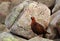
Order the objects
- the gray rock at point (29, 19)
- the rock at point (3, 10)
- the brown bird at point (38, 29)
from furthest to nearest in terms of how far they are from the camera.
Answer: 1. the rock at point (3, 10)
2. the gray rock at point (29, 19)
3. the brown bird at point (38, 29)

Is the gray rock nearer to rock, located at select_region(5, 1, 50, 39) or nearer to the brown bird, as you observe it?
rock, located at select_region(5, 1, 50, 39)

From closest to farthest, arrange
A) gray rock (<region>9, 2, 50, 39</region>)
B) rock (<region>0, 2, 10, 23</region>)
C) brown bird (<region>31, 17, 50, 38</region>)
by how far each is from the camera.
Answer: brown bird (<region>31, 17, 50, 38</region>), gray rock (<region>9, 2, 50, 39</region>), rock (<region>0, 2, 10, 23</region>)

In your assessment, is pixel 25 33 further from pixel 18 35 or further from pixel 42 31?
pixel 42 31

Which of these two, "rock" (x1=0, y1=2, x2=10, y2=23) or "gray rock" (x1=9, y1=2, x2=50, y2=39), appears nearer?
"gray rock" (x1=9, y1=2, x2=50, y2=39)

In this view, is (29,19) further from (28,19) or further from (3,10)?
(3,10)

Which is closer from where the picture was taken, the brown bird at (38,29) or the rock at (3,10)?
the brown bird at (38,29)

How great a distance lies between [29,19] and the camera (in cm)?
414

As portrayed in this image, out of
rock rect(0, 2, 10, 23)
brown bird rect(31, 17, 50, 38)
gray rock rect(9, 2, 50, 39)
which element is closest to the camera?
brown bird rect(31, 17, 50, 38)

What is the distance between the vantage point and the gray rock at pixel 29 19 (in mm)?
3992

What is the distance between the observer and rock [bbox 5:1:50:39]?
4.00 meters

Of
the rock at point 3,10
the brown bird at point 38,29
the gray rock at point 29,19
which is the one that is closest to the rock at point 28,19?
the gray rock at point 29,19

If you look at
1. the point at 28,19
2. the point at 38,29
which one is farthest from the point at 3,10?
Answer: the point at 38,29

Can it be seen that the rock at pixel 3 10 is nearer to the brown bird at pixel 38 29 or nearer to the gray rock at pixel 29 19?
the gray rock at pixel 29 19

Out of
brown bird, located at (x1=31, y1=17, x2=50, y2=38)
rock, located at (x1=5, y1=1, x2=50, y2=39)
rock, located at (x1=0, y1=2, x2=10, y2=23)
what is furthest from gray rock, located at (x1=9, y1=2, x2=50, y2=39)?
rock, located at (x1=0, y1=2, x2=10, y2=23)
